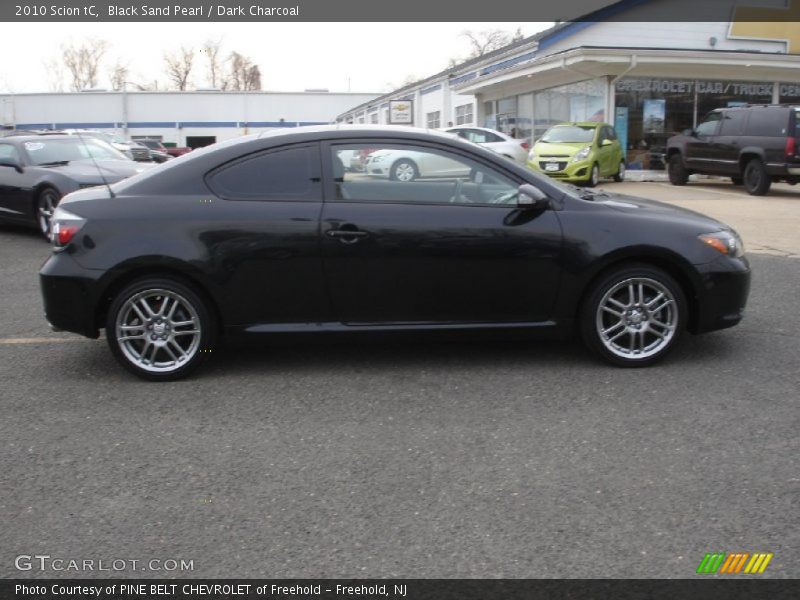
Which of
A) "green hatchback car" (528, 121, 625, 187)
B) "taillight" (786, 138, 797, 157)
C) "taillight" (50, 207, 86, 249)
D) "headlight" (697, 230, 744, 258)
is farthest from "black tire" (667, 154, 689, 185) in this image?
"taillight" (50, 207, 86, 249)

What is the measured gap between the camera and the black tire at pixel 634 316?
4.93 m

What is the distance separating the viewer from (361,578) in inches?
109

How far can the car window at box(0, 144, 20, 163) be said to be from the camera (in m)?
11.2

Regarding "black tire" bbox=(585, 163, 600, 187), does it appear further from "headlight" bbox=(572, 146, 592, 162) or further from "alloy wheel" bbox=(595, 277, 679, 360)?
"alloy wheel" bbox=(595, 277, 679, 360)

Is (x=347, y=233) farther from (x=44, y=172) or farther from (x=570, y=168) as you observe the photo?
(x=570, y=168)

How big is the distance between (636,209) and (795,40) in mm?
25274

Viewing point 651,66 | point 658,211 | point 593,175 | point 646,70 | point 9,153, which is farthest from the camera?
point 646,70

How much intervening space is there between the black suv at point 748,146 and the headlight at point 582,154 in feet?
8.86

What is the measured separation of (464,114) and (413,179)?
2895cm

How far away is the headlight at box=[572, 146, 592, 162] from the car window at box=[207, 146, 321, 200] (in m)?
14.7

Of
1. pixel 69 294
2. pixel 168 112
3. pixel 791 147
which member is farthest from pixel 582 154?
pixel 168 112

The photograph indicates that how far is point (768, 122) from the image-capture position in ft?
Answer: 55.5

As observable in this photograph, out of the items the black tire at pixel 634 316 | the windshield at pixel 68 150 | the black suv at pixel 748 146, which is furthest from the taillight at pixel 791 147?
the black tire at pixel 634 316

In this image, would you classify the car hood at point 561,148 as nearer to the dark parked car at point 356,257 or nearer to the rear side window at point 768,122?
the rear side window at point 768,122
